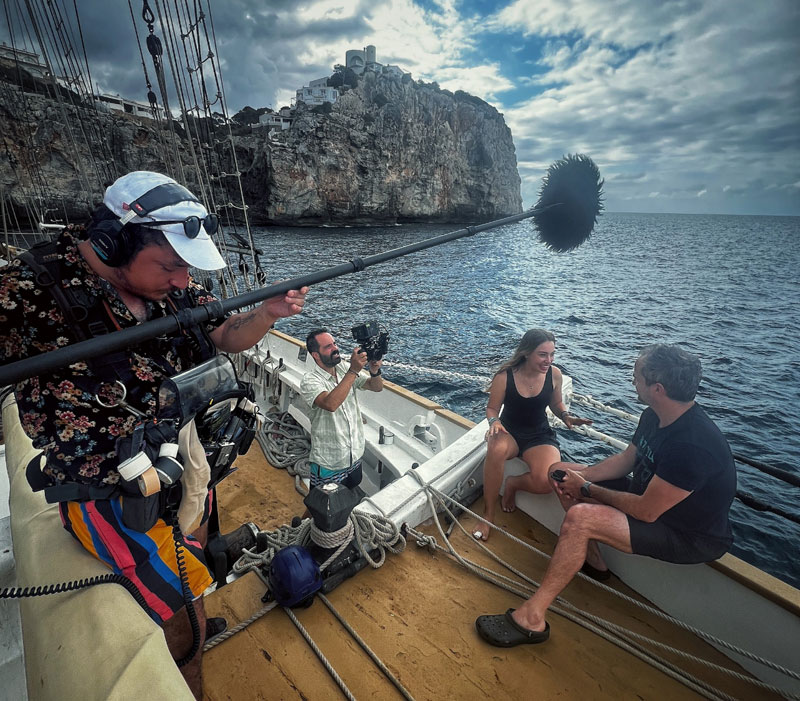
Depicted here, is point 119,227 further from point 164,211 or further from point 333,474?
point 333,474

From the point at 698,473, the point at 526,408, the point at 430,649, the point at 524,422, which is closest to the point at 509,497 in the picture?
the point at 524,422

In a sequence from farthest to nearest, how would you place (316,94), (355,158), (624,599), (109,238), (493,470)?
(316,94) → (355,158) → (493,470) → (624,599) → (109,238)

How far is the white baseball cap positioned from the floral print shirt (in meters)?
0.23

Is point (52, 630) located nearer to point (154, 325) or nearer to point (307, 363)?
point (154, 325)

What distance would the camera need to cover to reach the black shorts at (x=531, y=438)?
3145 millimetres

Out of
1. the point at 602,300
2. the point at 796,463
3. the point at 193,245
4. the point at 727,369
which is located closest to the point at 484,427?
the point at 193,245

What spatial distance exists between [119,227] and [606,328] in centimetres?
1780

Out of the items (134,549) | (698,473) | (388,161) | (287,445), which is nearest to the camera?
(134,549)

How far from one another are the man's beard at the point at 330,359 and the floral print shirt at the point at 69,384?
1674mm

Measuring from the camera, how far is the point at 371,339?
2.97 meters

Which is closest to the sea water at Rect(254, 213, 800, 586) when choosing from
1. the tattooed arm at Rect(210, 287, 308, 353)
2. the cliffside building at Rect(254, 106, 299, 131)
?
the tattooed arm at Rect(210, 287, 308, 353)

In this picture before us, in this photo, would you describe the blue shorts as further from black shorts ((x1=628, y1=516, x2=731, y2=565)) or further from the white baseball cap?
the white baseball cap

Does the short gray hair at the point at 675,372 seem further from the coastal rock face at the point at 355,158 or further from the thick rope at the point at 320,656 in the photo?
the coastal rock face at the point at 355,158

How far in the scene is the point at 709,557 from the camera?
6.88 feet
